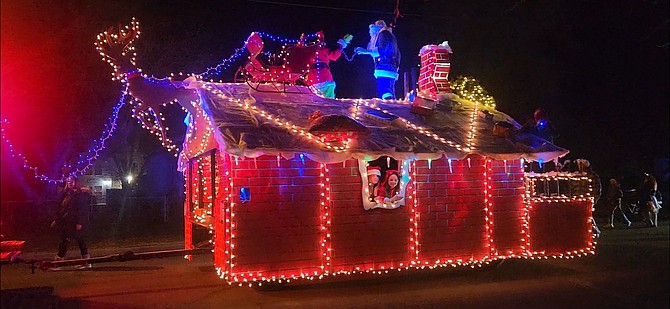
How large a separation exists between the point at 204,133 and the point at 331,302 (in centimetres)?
389

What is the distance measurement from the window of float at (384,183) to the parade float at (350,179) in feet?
0.08

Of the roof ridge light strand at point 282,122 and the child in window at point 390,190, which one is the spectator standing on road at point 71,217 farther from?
the child in window at point 390,190

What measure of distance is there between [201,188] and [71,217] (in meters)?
2.64

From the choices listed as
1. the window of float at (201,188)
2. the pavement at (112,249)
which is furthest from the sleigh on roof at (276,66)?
the pavement at (112,249)

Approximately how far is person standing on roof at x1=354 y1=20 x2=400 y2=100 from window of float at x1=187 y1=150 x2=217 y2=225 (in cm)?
409

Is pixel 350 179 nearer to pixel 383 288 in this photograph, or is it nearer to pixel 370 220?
pixel 370 220

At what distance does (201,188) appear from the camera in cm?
1177

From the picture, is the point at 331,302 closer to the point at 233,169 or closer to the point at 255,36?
the point at 233,169

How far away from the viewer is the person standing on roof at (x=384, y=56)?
41.1ft

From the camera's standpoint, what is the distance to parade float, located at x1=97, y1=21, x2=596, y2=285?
8688 millimetres

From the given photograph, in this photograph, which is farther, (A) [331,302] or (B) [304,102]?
(B) [304,102]

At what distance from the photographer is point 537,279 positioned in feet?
32.0

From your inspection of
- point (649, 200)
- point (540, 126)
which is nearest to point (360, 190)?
point (540, 126)

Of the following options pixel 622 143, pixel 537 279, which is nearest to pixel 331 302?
pixel 537 279
